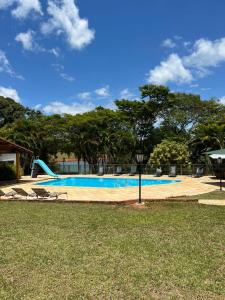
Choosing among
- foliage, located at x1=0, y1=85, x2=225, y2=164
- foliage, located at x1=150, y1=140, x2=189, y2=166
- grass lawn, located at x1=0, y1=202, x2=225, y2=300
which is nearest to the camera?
grass lawn, located at x1=0, y1=202, x2=225, y2=300

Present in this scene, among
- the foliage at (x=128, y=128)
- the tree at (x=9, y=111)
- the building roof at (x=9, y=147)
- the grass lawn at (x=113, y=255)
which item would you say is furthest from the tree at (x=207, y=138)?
the tree at (x=9, y=111)

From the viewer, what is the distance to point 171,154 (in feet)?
93.2

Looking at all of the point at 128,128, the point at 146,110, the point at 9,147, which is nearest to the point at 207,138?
the point at 146,110

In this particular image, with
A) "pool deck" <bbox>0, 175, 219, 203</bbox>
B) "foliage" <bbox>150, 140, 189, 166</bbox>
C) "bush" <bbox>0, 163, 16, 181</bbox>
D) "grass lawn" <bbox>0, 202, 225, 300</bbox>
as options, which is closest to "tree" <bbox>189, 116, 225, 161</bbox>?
"foliage" <bbox>150, 140, 189, 166</bbox>

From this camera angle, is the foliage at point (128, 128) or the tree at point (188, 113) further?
the tree at point (188, 113)

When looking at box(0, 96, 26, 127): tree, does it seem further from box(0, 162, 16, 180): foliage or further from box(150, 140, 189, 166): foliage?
box(150, 140, 189, 166): foliage

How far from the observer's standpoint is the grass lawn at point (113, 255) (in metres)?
4.36

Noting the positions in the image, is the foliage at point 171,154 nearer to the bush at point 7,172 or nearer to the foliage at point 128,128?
the foliage at point 128,128

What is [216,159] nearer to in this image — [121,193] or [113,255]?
[121,193]

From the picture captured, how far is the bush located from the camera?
75.3ft

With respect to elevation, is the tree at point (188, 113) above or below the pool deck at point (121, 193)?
above

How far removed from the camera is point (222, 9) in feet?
51.0

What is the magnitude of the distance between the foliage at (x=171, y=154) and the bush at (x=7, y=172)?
38.3 feet

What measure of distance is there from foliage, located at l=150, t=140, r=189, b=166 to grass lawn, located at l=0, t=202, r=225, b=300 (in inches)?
741
